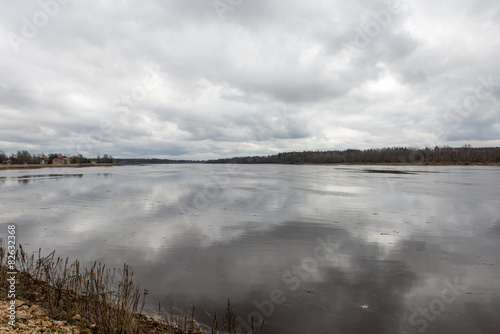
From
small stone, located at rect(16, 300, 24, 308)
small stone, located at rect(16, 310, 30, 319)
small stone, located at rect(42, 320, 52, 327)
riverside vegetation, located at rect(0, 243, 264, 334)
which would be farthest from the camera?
small stone, located at rect(16, 300, 24, 308)

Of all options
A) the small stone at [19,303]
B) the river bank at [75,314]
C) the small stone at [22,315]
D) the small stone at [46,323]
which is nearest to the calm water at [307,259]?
the river bank at [75,314]

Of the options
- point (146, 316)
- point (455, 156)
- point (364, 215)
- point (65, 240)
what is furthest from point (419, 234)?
point (455, 156)

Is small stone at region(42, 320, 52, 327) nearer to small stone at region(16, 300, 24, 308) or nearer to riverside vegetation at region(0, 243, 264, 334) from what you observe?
riverside vegetation at region(0, 243, 264, 334)

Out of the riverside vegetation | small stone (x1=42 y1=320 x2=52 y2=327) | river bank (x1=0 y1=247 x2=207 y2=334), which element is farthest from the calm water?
small stone (x1=42 y1=320 x2=52 y2=327)

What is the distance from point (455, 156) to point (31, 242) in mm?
179031

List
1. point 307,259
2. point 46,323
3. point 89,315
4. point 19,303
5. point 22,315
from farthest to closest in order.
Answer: point 307,259, point 19,303, point 89,315, point 22,315, point 46,323

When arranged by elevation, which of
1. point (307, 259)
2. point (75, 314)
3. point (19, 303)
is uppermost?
point (19, 303)

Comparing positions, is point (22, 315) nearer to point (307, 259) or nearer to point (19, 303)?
point (19, 303)

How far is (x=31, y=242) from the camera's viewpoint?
997 centimetres

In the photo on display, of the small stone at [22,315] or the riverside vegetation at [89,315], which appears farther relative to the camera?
the small stone at [22,315]

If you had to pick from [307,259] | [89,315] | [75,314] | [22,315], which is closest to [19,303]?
[22,315]

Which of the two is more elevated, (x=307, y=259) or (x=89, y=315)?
(x=89, y=315)

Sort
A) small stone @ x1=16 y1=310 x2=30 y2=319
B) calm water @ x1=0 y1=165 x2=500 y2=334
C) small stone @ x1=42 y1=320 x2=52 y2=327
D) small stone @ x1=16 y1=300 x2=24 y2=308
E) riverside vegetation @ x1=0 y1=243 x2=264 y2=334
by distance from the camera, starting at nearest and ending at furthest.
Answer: riverside vegetation @ x1=0 y1=243 x2=264 y2=334
small stone @ x1=42 y1=320 x2=52 y2=327
small stone @ x1=16 y1=310 x2=30 y2=319
small stone @ x1=16 y1=300 x2=24 y2=308
calm water @ x1=0 y1=165 x2=500 y2=334

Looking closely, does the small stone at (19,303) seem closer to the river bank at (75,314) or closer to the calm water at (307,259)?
the river bank at (75,314)
